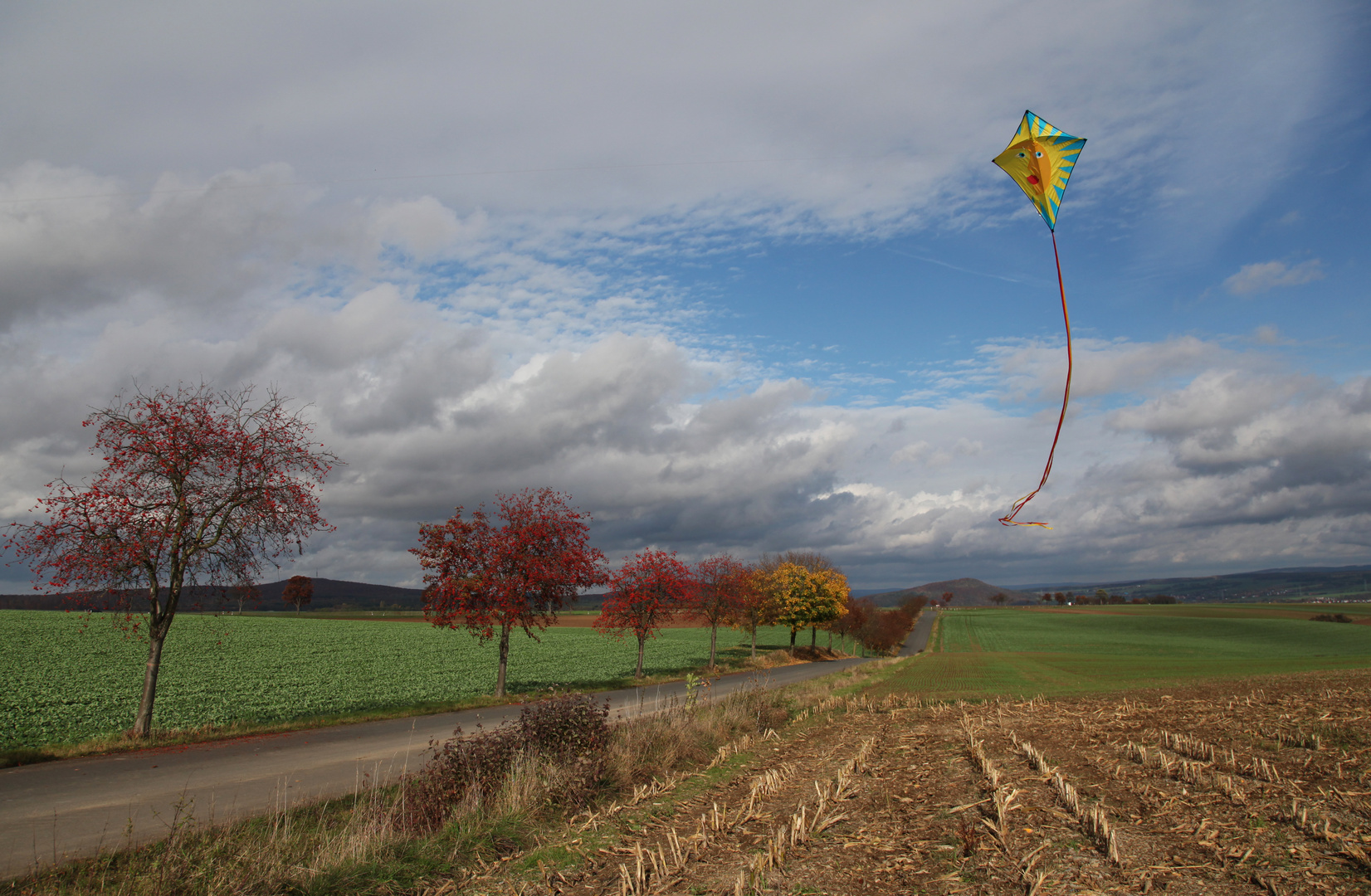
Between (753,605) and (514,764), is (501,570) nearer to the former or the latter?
(514,764)

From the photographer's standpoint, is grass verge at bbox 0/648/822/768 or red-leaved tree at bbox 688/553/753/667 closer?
grass verge at bbox 0/648/822/768

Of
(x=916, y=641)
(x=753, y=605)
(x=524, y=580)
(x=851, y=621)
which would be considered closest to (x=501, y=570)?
(x=524, y=580)

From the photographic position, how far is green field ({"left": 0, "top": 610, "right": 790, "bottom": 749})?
64.8 ft

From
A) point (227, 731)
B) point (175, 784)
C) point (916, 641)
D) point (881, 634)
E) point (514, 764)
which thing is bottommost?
point (916, 641)

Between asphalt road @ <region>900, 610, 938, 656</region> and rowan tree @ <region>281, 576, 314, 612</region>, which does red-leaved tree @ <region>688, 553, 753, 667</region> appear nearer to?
asphalt road @ <region>900, 610, 938, 656</region>

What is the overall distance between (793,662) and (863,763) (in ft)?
144

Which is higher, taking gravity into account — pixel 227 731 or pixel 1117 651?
pixel 227 731

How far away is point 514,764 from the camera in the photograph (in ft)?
32.2

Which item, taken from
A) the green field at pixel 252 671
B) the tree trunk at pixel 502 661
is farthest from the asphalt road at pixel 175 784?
the tree trunk at pixel 502 661

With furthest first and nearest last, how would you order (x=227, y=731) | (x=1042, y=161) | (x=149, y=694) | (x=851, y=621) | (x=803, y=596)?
(x=851, y=621) < (x=803, y=596) < (x=227, y=731) < (x=149, y=694) < (x=1042, y=161)

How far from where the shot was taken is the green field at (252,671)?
19.8 metres

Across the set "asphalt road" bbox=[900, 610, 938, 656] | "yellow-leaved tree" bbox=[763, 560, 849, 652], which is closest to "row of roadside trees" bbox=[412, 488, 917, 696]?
"yellow-leaved tree" bbox=[763, 560, 849, 652]

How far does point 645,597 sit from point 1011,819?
84.2ft

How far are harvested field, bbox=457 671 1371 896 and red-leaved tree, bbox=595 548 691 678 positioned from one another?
768 inches
